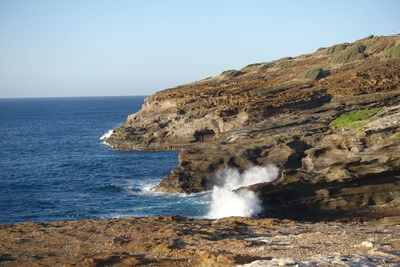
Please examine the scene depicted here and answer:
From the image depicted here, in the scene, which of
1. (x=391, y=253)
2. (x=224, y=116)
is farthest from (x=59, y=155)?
(x=391, y=253)

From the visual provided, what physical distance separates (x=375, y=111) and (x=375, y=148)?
534 inches

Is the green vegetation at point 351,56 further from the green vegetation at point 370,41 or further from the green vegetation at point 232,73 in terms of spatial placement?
the green vegetation at point 232,73

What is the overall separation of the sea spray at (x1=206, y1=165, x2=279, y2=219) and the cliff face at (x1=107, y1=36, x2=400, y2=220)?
748 mm

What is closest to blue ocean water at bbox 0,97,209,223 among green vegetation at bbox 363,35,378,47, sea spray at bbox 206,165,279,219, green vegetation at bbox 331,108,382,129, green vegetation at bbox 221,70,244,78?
sea spray at bbox 206,165,279,219

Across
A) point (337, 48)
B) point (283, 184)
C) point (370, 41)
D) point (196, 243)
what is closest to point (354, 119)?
point (283, 184)

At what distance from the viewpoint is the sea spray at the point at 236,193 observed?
3378 centimetres

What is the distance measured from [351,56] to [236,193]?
4727 centimetres

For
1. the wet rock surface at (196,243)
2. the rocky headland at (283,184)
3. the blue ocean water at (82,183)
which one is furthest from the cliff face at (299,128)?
the wet rock surface at (196,243)

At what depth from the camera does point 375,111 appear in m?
44.3

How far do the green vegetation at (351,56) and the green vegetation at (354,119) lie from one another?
2562 centimetres

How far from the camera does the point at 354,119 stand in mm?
44938

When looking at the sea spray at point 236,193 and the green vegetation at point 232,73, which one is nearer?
the sea spray at point 236,193

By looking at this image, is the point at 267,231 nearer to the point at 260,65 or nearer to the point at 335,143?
the point at 335,143

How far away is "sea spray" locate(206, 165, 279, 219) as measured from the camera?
33.8 meters
